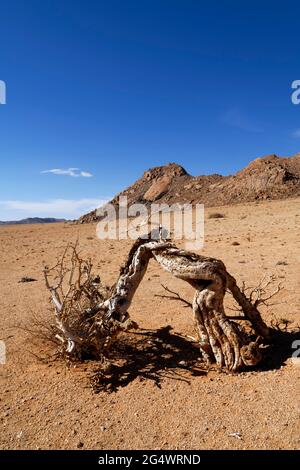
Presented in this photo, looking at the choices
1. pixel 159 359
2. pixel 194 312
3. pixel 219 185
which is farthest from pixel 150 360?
pixel 219 185

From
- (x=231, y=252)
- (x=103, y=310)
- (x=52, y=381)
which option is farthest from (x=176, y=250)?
(x=231, y=252)

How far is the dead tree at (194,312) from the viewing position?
453cm

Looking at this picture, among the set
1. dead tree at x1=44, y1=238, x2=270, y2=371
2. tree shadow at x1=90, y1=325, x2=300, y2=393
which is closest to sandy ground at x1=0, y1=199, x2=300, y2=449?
tree shadow at x1=90, y1=325, x2=300, y2=393

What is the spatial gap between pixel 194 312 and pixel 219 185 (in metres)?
28.3

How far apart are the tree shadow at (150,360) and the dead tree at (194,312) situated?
28 centimetres

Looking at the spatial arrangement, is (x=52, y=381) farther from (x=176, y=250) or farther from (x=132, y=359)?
(x=176, y=250)

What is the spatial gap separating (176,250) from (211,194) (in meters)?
26.6

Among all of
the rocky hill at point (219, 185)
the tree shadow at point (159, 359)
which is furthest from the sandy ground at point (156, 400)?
the rocky hill at point (219, 185)

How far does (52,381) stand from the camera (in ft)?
15.3

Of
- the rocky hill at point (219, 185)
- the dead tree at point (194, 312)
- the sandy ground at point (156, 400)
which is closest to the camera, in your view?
the sandy ground at point (156, 400)

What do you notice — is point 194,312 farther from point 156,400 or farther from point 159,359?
point 156,400

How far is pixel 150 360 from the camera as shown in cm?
502

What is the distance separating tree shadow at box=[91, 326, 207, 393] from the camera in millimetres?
4547

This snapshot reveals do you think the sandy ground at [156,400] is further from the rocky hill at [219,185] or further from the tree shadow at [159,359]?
the rocky hill at [219,185]
